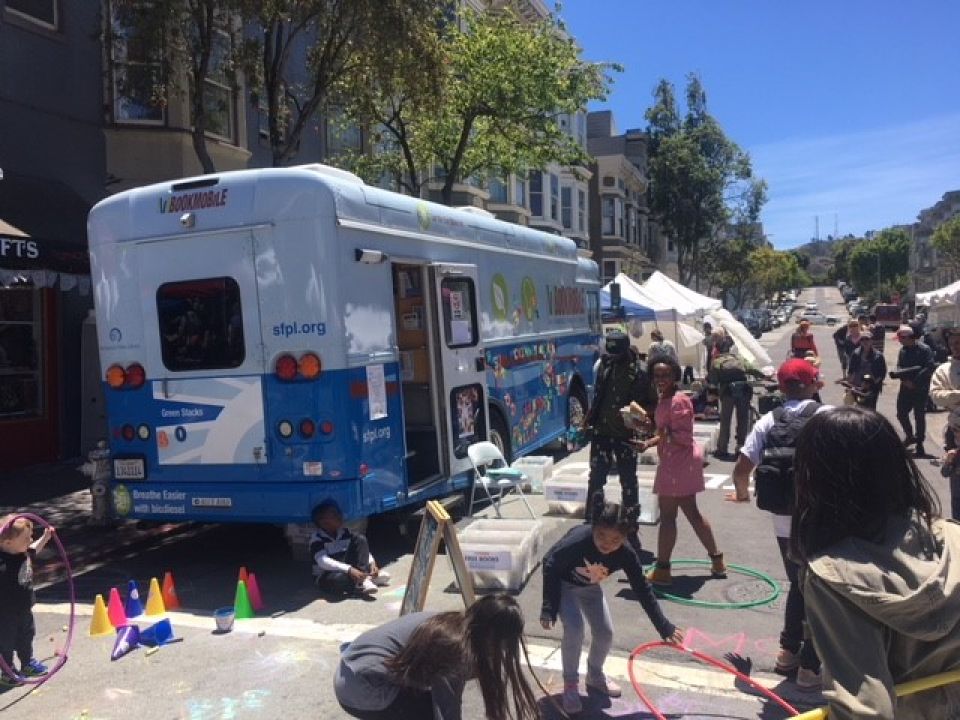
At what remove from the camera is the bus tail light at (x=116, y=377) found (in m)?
6.89

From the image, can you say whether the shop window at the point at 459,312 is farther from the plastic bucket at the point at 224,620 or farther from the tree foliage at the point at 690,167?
the tree foliage at the point at 690,167

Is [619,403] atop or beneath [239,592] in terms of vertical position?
atop

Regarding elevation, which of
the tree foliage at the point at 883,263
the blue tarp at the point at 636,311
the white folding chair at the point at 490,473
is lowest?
the white folding chair at the point at 490,473

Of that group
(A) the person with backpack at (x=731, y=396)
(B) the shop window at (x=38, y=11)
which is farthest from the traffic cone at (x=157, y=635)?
(B) the shop window at (x=38, y=11)

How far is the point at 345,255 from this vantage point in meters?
6.29

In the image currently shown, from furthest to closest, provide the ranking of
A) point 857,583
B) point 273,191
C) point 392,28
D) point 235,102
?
point 235,102 < point 392,28 < point 273,191 < point 857,583

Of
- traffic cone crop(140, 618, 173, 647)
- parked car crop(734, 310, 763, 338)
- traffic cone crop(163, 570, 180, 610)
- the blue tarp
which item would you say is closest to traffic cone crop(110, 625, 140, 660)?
traffic cone crop(140, 618, 173, 647)

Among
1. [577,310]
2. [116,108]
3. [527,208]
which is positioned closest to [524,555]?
[577,310]

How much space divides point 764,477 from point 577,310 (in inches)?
315

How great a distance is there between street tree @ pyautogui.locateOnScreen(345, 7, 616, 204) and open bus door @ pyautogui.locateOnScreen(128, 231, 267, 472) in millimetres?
8884

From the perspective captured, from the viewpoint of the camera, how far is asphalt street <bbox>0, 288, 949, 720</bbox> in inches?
173

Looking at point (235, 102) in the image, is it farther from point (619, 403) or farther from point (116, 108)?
point (619, 403)

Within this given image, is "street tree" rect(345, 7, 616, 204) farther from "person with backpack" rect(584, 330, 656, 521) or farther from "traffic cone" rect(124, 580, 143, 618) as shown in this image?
"traffic cone" rect(124, 580, 143, 618)

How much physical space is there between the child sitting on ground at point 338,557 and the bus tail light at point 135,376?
1853 millimetres
